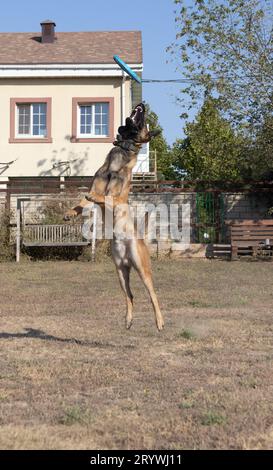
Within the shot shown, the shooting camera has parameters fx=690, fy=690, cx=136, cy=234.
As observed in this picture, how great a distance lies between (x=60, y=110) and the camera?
2970cm

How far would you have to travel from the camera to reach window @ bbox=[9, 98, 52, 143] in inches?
1168

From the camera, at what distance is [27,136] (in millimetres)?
29781

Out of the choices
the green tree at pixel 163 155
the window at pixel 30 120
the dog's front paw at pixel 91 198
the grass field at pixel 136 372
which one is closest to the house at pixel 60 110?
the window at pixel 30 120

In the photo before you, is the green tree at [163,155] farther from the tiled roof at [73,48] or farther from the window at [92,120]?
the window at [92,120]

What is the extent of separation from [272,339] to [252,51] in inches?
755

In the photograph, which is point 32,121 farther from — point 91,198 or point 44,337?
point 91,198

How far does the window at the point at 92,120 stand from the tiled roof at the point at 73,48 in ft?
5.60

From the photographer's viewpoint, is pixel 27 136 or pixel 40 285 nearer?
pixel 40 285

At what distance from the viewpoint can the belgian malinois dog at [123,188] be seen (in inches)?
299

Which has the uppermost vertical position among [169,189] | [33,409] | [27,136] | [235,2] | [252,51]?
[235,2]

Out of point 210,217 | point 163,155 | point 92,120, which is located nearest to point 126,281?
point 210,217

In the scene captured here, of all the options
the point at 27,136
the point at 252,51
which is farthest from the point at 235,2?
the point at 27,136

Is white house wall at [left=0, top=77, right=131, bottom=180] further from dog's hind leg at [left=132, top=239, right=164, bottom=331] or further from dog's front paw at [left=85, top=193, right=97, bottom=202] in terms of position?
dog's front paw at [left=85, top=193, right=97, bottom=202]

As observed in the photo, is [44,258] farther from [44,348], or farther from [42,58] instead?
[44,348]
